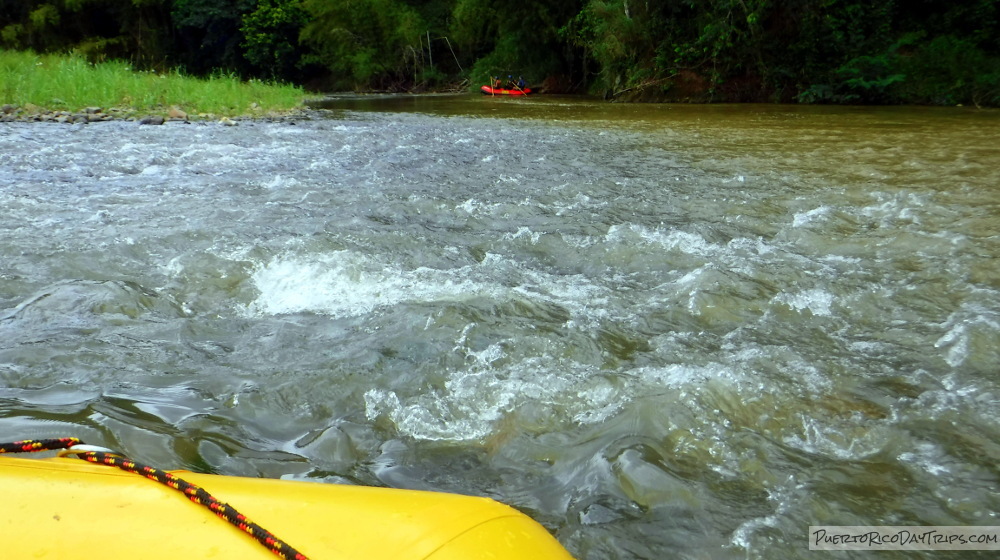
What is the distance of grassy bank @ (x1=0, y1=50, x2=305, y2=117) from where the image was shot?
39.5 ft

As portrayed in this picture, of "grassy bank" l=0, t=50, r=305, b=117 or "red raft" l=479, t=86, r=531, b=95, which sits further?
"red raft" l=479, t=86, r=531, b=95

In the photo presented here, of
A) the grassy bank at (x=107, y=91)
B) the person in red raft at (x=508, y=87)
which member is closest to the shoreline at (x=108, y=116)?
the grassy bank at (x=107, y=91)

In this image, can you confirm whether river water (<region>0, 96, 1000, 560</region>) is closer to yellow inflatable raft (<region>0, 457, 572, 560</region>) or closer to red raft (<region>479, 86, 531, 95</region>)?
yellow inflatable raft (<region>0, 457, 572, 560</region>)

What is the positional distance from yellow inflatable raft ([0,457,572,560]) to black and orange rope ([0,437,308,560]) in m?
0.01

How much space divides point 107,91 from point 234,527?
543 inches

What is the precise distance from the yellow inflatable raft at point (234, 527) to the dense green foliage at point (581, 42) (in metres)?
16.0

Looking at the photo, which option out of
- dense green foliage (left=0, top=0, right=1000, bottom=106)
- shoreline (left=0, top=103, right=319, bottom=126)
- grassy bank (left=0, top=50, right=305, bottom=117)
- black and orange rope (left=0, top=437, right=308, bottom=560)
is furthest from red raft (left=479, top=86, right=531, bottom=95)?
black and orange rope (left=0, top=437, right=308, bottom=560)

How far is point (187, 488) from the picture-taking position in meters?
1.17

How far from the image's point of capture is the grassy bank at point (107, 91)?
39.5 ft

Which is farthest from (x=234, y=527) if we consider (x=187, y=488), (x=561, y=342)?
(x=561, y=342)

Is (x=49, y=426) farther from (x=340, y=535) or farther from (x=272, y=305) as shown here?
(x=340, y=535)

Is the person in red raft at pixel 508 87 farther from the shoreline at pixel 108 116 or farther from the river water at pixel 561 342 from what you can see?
the river water at pixel 561 342

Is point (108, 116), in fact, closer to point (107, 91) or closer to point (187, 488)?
point (107, 91)

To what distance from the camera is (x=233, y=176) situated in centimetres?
685
